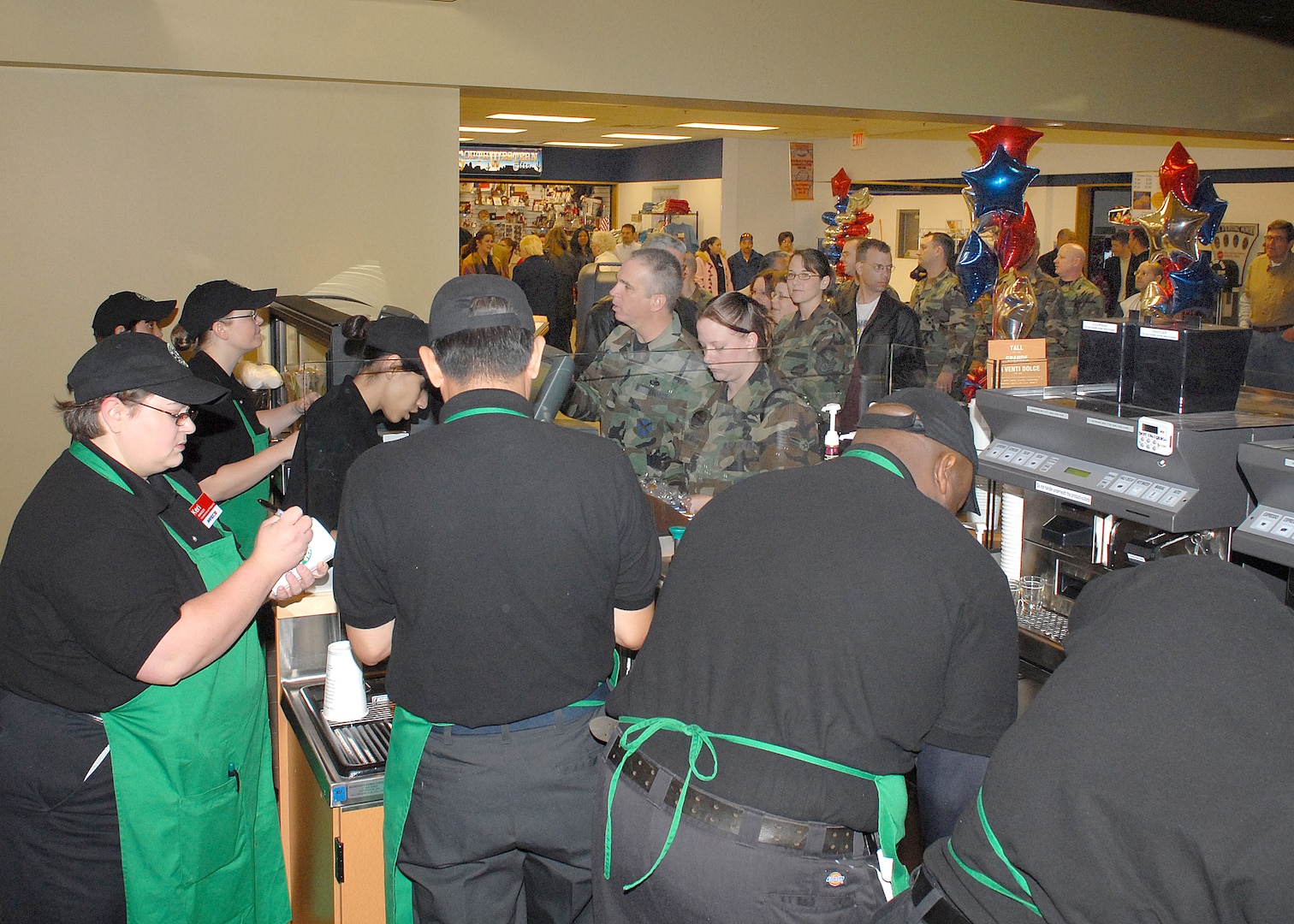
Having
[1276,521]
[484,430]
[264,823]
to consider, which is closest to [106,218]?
[264,823]

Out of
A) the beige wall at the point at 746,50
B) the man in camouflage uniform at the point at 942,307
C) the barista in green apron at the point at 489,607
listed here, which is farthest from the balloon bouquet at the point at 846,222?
the barista in green apron at the point at 489,607

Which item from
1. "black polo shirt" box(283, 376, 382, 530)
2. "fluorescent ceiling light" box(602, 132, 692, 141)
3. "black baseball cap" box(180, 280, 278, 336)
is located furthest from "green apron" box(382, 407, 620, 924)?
"fluorescent ceiling light" box(602, 132, 692, 141)

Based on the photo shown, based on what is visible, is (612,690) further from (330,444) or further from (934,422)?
(330,444)

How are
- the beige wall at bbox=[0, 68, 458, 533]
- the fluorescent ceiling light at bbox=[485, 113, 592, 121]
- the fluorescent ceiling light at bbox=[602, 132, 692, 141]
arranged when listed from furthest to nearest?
the fluorescent ceiling light at bbox=[602, 132, 692, 141] < the fluorescent ceiling light at bbox=[485, 113, 592, 121] < the beige wall at bbox=[0, 68, 458, 533]

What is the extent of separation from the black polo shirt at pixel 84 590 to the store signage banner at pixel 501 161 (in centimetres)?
1664

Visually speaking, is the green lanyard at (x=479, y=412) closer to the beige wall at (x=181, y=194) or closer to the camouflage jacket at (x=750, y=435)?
the camouflage jacket at (x=750, y=435)

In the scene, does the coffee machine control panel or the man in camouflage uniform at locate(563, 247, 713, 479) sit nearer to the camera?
the coffee machine control panel

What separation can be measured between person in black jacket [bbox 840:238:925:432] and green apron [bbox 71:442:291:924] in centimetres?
254

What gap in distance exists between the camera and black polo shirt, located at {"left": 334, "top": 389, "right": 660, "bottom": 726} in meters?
1.85

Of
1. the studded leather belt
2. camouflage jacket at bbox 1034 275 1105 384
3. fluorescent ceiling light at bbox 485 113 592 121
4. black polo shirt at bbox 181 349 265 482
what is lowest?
the studded leather belt

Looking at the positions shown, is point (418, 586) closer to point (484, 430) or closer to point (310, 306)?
point (484, 430)

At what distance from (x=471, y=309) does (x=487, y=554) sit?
17.6 inches

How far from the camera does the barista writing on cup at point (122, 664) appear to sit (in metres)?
1.96

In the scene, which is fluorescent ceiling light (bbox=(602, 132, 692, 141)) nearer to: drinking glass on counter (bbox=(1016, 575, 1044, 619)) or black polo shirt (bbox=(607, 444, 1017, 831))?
drinking glass on counter (bbox=(1016, 575, 1044, 619))
